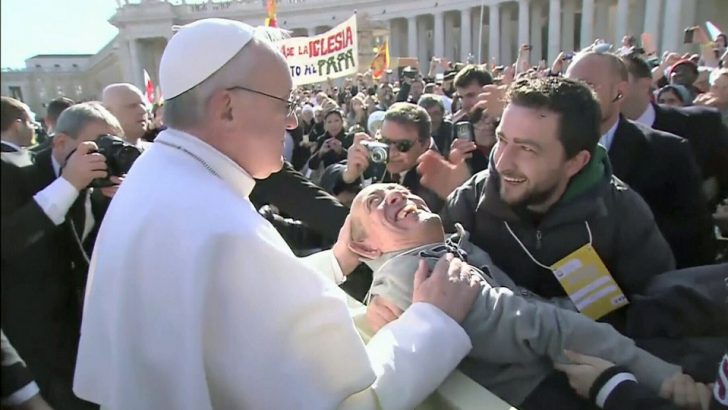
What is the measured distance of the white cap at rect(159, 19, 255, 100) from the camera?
148 centimetres

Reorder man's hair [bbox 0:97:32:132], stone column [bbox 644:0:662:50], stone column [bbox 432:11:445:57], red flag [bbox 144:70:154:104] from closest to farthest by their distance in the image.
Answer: man's hair [bbox 0:97:32:132]
red flag [bbox 144:70:154:104]
stone column [bbox 644:0:662:50]
stone column [bbox 432:11:445:57]

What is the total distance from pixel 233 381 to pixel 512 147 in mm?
1497

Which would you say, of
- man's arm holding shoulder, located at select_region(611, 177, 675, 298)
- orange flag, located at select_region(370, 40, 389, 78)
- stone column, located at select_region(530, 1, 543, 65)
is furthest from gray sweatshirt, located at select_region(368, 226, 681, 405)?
stone column, located at select_region(530, 1, 543, 65)

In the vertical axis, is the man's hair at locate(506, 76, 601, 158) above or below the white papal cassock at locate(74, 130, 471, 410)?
above

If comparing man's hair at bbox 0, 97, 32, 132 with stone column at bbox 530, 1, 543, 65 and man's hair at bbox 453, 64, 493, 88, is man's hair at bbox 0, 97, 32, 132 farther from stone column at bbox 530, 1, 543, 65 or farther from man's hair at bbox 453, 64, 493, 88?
stone column at bbox 530, 1, 543, 65

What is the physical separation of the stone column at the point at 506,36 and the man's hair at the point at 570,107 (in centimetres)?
4090

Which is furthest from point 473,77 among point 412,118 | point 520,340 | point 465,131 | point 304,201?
point 520,340

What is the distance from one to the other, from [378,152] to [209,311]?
2.44 meters

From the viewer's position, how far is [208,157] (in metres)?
1.45

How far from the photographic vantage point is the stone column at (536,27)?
39.0m

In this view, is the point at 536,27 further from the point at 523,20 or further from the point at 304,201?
the point at 304,201

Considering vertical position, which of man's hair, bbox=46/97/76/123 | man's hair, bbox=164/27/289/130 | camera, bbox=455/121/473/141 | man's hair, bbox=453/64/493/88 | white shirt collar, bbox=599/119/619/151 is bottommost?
camera, bbox=455/121/473/141

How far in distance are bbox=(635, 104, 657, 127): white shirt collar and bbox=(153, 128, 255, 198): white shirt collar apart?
11.3 ft

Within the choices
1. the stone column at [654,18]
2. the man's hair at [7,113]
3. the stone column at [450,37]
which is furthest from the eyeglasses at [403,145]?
the stone column at [450,37]
